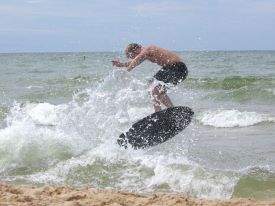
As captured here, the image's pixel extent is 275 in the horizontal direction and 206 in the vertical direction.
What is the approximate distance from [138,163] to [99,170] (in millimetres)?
587

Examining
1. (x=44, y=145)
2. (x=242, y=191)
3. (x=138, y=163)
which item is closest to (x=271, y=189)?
(x=242, y=191)

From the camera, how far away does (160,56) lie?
868cm

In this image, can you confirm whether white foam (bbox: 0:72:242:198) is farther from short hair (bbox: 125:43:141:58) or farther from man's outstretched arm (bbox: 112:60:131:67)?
short hair (bbox: 125:43:141:58)

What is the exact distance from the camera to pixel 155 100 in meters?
8.65

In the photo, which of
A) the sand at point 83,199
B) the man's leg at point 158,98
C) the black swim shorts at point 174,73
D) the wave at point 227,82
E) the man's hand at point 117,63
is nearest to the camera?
the sand at point 83,199

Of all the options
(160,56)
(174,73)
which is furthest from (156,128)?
(160,56)

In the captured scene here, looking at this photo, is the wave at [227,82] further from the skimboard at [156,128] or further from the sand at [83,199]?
the sand at [83,199]

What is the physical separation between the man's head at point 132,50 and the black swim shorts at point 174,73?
0.50 metres

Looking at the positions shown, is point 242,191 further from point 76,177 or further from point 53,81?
point 53,81

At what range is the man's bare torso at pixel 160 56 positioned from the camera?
8539mm

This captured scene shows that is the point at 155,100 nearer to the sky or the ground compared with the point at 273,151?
nearer to the sky

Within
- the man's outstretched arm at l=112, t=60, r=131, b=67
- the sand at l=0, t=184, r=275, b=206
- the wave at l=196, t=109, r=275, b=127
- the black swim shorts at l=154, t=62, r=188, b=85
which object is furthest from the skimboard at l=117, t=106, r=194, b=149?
the wave at l=196, t=109, r=275, b=127

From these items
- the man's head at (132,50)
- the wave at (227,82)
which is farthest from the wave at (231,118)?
the wave at (227,82)

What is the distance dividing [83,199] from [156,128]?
11.0 feet
